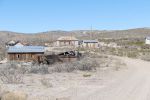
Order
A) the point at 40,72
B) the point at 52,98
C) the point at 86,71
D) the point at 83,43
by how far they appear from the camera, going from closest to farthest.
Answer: the point at 52,98
the point at 40,72
the point at 86,71
the point at 83,43

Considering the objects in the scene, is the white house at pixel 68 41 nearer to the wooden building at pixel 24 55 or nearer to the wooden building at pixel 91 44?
the wooden building at pixel 91 44

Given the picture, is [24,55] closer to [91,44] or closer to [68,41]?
[91,44]

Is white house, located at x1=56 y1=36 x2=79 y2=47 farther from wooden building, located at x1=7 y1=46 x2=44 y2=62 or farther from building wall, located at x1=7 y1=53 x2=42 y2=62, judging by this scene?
building wall, located at x1=7 y1=53 x2=42 y2=62

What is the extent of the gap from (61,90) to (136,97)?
177 inches

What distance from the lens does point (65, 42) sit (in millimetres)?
124562

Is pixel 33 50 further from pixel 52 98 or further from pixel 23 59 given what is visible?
pixel 52 98

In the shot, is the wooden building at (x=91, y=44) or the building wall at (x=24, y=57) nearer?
the building wall at (x=24, y=57)

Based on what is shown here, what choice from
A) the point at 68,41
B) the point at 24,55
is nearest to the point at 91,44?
the point at 68,41

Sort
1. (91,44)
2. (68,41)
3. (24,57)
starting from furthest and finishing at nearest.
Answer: (68,41), (91,44), (24,57)

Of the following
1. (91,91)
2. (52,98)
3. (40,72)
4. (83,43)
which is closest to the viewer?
(52,98)

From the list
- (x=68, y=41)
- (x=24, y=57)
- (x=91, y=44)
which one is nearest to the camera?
(x=24, y=57)

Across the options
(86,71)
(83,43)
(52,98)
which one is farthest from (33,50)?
(83,43)

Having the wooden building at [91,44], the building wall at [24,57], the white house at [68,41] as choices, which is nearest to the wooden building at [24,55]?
the building wall at [24,57]

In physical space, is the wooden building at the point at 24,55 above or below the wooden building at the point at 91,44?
above
